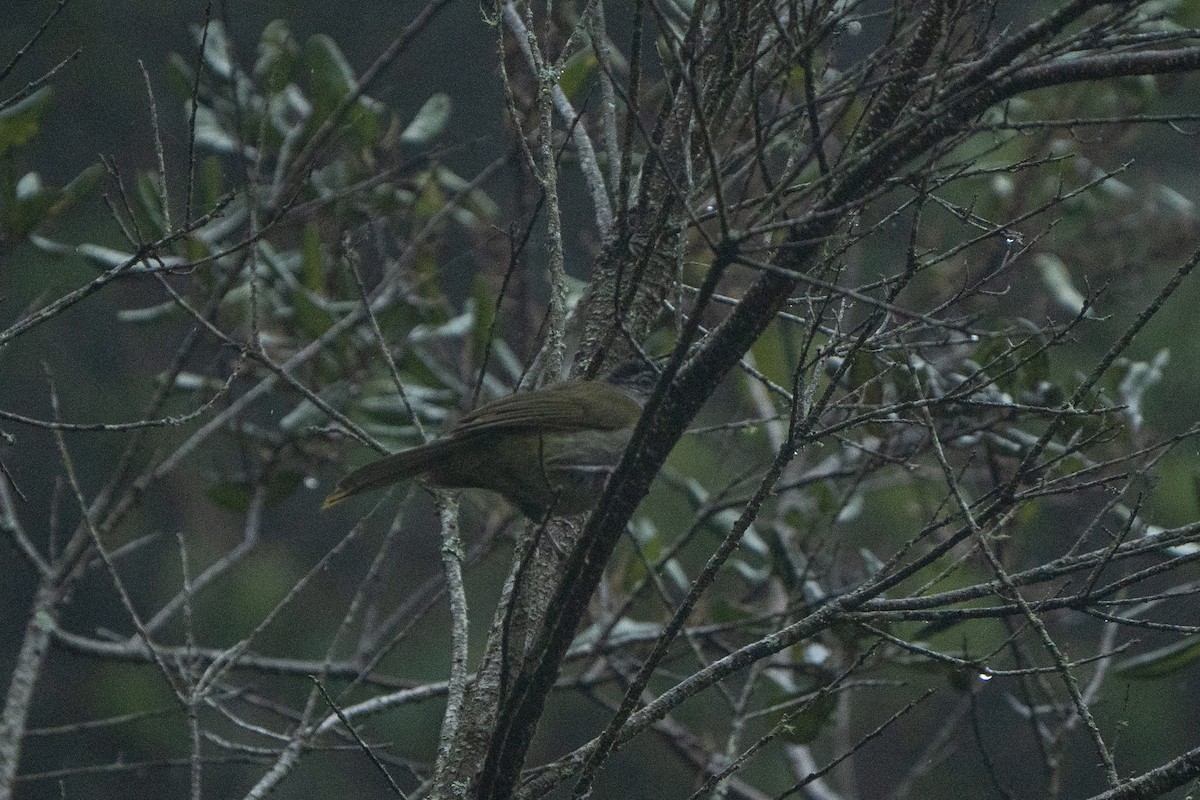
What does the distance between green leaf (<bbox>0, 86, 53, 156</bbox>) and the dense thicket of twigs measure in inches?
1.1

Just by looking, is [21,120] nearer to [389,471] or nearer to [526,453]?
[389,471]

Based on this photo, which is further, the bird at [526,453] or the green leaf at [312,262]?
the green leaf at [312,262]

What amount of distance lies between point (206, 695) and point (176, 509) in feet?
24.2

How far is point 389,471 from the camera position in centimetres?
299

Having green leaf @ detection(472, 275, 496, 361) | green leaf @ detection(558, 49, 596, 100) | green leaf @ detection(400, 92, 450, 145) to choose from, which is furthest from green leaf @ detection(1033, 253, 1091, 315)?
green leaf @ detection(400, 92, 450, 145)

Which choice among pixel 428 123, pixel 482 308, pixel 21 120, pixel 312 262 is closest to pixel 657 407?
pixel 21 120

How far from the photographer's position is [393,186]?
205 inches

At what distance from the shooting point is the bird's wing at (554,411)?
3.04 meters

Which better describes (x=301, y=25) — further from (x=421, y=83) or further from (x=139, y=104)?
(x=139, y=104)

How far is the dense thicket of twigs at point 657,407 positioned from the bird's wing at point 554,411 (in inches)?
3.6

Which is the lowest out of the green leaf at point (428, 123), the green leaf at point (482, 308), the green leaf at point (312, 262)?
the green leaf at point (482, 308)

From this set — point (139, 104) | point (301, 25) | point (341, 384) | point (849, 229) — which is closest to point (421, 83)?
point (301, 25)

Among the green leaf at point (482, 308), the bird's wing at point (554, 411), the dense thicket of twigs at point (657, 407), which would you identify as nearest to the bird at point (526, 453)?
the bird's wing at point (554, 411)

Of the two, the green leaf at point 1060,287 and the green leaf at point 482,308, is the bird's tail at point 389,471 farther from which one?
the green leaf at point 1060,287
